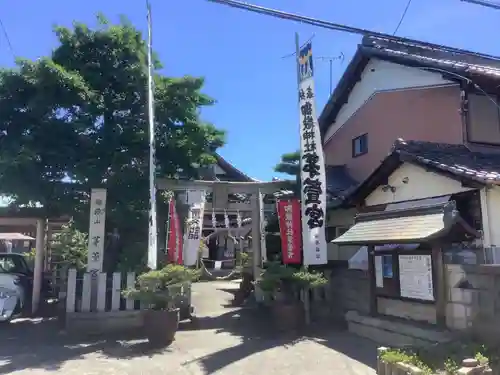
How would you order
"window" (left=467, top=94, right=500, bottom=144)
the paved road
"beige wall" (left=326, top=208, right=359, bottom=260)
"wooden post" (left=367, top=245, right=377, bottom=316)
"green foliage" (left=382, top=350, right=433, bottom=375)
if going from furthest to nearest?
"beige wall" (left=326, top=208, right=359, bottom=260) < "window" (left=467, top=94, right=500, bottom=144) < "wooden post" (left=367, top=245, right=377, bottom=316) < the paved road < "green foliage" (left=382, top=350, right=433, bottom=375)

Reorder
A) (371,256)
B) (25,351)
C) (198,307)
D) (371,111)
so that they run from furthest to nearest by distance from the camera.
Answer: (371,111)
(198,307)
(371,256)
(25,351)

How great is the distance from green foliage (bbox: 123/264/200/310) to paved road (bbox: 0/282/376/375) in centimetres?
93

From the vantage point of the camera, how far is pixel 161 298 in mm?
10117

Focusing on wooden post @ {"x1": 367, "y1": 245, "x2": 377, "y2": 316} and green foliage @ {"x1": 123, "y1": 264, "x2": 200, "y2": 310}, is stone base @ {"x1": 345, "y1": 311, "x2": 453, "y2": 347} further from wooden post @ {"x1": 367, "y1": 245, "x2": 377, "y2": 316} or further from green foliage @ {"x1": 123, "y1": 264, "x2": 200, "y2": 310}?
green foliage @ {"x1": 123, "y1": 264, "x2": 200, "y2": 310}

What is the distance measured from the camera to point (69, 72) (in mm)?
A: 12078

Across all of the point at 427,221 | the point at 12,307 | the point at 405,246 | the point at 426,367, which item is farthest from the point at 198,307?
the point at 426,367

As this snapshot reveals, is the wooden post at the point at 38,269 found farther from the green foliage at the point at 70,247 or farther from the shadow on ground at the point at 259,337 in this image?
the shadow on ground at the point at 259,337

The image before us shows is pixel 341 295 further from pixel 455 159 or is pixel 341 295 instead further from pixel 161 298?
pixel 161 298

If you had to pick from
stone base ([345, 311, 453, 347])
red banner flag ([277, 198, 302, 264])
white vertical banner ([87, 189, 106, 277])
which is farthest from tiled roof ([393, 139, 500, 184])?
white vertical banner ([87, 189, 106, 277])

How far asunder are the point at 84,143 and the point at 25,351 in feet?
17.8

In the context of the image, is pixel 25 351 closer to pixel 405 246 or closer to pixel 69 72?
pixel 69 72

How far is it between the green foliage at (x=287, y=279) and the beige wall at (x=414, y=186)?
270 cm

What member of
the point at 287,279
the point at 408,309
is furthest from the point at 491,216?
the point at 287,279

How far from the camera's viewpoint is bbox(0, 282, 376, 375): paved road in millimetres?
8195
